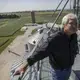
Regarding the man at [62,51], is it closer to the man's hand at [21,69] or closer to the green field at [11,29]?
the man's hand at [21,69]

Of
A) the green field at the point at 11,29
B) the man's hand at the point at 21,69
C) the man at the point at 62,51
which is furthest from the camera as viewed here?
the green field at the point at 11,29

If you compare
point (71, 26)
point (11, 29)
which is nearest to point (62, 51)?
point (71, 26)

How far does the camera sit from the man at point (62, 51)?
234 centimetres

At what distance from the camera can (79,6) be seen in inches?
Answer: 353

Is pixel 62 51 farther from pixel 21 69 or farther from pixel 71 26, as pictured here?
pixel 21 69

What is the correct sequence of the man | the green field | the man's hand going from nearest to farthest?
the man, the man's hand, the green field

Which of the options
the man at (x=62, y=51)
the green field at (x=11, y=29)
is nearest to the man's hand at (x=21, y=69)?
the man at (x=62, y=51)

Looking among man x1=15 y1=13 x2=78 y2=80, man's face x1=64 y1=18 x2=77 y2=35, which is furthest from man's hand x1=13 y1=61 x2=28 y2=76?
man's face x1=64 y1=18 x2=77 y2=35

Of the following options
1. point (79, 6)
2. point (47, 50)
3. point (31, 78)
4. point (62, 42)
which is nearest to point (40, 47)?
point (47, 50)

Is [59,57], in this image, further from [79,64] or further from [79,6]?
[79,6]

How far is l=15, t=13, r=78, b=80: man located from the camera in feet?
7.68

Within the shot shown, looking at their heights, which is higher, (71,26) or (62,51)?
(71,26)

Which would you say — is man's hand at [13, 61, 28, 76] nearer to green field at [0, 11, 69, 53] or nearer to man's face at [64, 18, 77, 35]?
man's face at [64, 18, 77, 35]

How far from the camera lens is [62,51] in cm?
243
